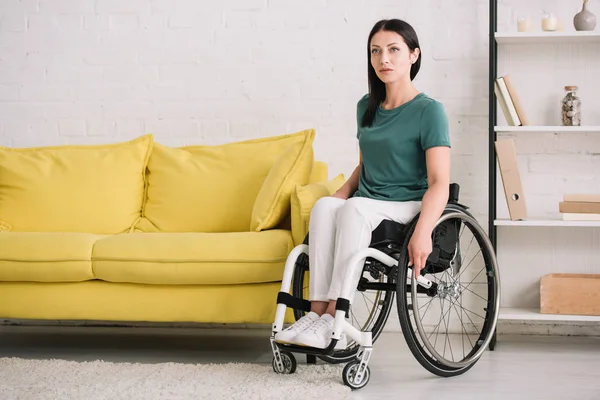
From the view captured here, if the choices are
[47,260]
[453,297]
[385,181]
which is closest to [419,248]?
[385,181]

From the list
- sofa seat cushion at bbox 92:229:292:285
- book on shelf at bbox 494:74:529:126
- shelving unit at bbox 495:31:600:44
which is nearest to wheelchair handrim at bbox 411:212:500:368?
sofa seat cushion at bbox 92:229:292:285

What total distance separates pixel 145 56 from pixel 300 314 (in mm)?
1714

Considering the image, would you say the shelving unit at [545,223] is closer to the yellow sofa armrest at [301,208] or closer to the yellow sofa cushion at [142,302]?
the yellow sofa armrest at [301,208]

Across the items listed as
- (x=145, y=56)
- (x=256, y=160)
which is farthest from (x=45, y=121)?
(x=256, y=160)

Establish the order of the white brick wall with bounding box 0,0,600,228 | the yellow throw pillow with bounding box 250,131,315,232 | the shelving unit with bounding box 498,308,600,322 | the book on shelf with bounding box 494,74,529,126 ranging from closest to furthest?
the yellow throw pillow with bounding box 250,131,315,232
the shelving unit with bounding box 498,308,600,322
the book on shelf with bounding box 494,74,529,126
the white brick wall with bounding box 0,0,600,228

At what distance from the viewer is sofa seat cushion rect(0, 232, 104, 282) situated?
112 inches

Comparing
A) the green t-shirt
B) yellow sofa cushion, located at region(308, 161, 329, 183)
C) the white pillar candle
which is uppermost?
the white pillar candle

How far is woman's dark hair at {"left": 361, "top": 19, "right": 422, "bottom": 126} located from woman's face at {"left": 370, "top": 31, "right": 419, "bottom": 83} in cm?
2

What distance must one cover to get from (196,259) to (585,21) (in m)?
1.86

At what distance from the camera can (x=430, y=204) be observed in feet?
8.10

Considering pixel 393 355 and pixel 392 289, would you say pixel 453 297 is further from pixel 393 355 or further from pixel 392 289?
pixel 392 289

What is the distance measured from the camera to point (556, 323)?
3.56 m

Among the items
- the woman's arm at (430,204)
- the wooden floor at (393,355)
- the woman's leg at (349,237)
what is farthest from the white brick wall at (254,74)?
the woman's leg at (349,237)

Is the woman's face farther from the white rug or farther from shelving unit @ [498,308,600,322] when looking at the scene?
shelving unit @ [498,308,600,322]
